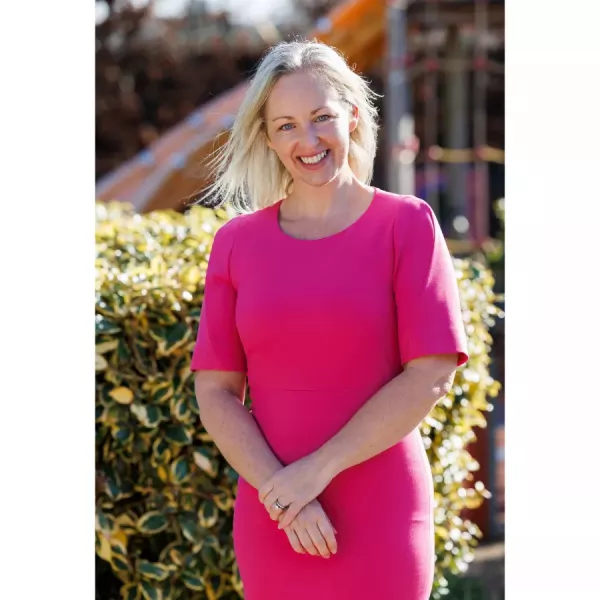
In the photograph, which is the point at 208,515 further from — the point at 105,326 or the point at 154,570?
the point at 105,326

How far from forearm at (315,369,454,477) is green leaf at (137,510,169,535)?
4.67 ft

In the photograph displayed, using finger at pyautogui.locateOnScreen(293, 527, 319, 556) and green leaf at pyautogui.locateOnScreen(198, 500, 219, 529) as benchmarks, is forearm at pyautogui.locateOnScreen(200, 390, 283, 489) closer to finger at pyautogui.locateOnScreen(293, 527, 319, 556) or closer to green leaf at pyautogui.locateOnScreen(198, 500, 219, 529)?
finger at pyautogui.locateOnScreen(293, 527, 319, 556)

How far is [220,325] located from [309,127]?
490mm

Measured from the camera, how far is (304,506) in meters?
2.21

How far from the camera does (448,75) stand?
33.2ft

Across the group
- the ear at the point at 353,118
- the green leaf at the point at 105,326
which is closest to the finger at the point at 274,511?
the ear at the point at 353,118

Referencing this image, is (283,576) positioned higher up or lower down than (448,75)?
lower down

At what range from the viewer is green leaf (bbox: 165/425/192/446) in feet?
11.3

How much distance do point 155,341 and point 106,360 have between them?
17 cm

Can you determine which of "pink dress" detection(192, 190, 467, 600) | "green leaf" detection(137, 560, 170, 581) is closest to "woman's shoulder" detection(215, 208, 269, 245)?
"pink dress" detection(192, 190, 467, 600)

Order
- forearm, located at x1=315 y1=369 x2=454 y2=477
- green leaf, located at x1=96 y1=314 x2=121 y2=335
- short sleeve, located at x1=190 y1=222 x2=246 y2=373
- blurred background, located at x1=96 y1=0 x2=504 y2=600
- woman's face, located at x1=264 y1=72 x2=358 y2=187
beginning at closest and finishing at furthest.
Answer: forearm, located at x1=315 y1=369 x2=454 y2=477 < woman's face, located at x1=264 y1=72 x2=358 y2=187 < short sleeve, located at x1=190 y1=222 x2=246 y2=373 < green leaf, located at x1=96 y1=314 x2=121 y2=335 < blurred background, located at x1=96 y1=0 x2=504 y2=600
